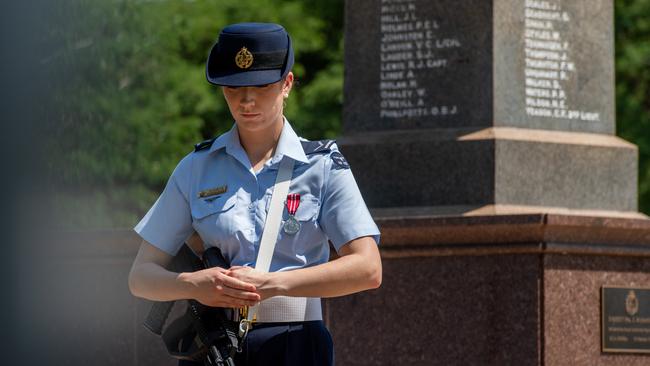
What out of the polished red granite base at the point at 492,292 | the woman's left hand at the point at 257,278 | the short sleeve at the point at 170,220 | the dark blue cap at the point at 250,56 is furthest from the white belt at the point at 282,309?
the polished red granite base at the point at 492,292

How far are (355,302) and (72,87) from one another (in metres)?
14.3

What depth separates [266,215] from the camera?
446 cm

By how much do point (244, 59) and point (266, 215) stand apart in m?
0.42

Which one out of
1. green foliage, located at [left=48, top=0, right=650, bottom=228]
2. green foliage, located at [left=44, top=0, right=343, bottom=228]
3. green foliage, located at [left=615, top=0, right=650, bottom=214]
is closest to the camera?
green foliage, located at [left=615, top=0, right=650, bottom=214]

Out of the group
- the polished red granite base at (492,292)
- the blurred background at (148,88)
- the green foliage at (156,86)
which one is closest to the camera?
the polished red granite base at (492,292)

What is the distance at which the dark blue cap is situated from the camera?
14.5ft

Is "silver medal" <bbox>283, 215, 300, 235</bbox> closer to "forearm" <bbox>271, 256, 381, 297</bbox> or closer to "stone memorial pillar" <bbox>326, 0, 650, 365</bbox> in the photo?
"forearm" <bbox>271, 256, 381, 297</bbox>

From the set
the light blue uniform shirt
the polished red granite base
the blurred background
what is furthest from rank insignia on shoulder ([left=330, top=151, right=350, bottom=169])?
the blurred background

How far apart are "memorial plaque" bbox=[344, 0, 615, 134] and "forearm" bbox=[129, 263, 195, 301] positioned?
4.75 m

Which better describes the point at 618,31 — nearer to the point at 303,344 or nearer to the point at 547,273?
the point at 547,273

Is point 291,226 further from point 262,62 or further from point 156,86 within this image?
point 156,86

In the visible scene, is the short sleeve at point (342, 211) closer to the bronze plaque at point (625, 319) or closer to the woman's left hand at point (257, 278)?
the woman's left hand at point (257, 278)

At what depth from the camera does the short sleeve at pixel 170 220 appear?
4531 millimetres

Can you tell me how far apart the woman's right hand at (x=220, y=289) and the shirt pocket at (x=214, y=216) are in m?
0.15
